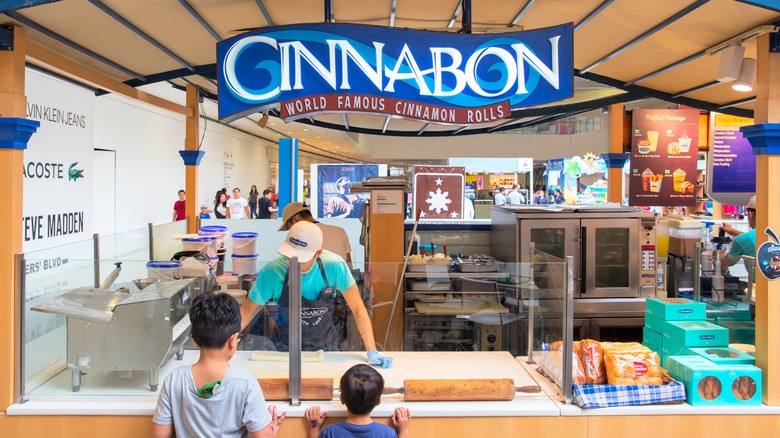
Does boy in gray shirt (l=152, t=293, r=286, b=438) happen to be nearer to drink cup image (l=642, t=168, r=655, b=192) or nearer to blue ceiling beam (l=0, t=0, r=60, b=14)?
blue ceiling beam (l=0, t=0, r=60, b=14)

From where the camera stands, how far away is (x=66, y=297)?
12.0 ft

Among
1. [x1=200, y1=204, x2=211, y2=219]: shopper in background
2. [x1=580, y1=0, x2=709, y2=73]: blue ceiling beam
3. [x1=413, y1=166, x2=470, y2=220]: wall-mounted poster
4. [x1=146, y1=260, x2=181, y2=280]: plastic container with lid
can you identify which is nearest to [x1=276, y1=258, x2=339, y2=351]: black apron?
[x1=146, y1=260, x2=181, y2=280]: plastic container with lid

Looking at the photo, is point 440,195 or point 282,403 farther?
point 440,195

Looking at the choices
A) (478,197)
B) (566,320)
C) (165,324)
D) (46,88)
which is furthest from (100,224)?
(478,197)

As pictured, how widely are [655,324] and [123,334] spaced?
10.6 feet

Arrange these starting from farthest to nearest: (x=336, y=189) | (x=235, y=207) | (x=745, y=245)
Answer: (x=235, y=207) < (x=336, y=189) < (x=745, y=245)

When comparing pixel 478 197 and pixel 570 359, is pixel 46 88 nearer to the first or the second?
pixel 570 359

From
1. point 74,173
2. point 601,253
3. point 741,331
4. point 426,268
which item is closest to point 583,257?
point 601,253

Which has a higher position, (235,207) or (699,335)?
(235,207)

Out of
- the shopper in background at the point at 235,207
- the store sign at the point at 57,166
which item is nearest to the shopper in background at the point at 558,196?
the shopper in background at the point at 235,207

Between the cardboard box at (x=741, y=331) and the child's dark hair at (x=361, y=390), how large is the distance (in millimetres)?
3505

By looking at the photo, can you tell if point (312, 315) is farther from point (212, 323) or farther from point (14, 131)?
point (14, 131)

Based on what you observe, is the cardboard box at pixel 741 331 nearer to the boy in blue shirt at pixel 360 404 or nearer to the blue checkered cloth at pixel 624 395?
the blue checkered cloth at pixel 624 395

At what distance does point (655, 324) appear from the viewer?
4.42 m
